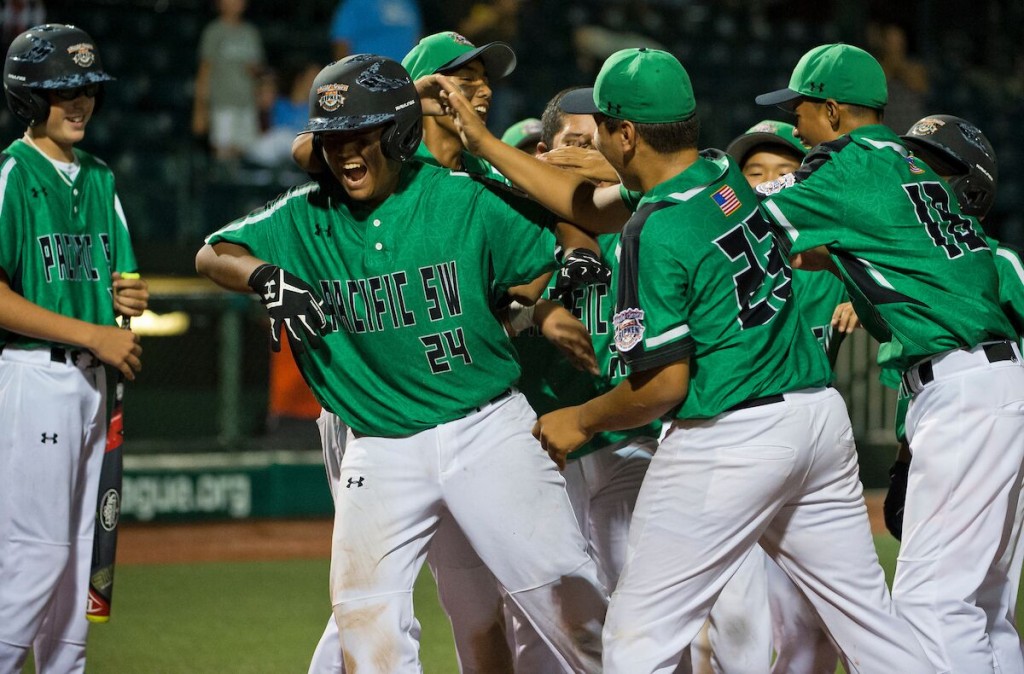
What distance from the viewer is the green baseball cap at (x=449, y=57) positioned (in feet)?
13.1

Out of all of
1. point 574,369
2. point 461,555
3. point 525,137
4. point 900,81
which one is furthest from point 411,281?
point 900,81

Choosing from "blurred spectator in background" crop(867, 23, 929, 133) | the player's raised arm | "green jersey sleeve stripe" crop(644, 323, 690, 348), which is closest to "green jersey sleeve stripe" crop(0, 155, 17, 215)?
the player's raised arm

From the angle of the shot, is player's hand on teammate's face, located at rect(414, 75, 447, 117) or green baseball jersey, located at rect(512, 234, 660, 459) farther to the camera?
green baseball jersey, located at rect(512, 234, 660, 459)

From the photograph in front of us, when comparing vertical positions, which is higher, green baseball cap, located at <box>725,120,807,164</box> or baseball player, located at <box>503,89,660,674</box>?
green baseball cap, located at <box>725,120,807,164</box>

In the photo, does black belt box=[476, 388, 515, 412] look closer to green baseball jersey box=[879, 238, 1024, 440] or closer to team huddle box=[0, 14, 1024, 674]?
team huddle box=[0, 14, 1024, 674]

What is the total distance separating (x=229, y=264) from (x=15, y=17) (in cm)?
788

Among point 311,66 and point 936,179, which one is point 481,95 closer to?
point 936,179

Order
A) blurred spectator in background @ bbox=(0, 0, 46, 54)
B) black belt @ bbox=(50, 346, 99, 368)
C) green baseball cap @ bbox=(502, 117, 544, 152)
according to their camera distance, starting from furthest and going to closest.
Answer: blurred spectator in background @ bbox=(0, 0, 46, 54) < green baseball cap @ bbox=(502, 117, 544, 152) < black belt @ bbox=(50, 346, 99, 368)

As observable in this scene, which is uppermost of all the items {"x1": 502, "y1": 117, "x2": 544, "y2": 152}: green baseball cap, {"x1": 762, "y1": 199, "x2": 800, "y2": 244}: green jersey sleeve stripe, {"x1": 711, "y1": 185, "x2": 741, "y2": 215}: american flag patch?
{"x1": 711, "y1": 185, "x2": 741, "y2": 215}: american flag patch

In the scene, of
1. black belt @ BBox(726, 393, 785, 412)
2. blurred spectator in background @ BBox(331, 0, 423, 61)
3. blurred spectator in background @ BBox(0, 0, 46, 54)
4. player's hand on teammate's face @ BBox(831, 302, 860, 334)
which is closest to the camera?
black belt @ BBox(726, 393, 785, 412)

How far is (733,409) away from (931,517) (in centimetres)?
93

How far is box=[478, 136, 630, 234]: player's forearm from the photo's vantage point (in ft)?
11.7

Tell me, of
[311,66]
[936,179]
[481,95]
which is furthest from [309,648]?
[311,66]

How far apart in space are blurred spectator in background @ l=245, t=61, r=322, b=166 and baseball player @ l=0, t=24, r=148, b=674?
257 inches
